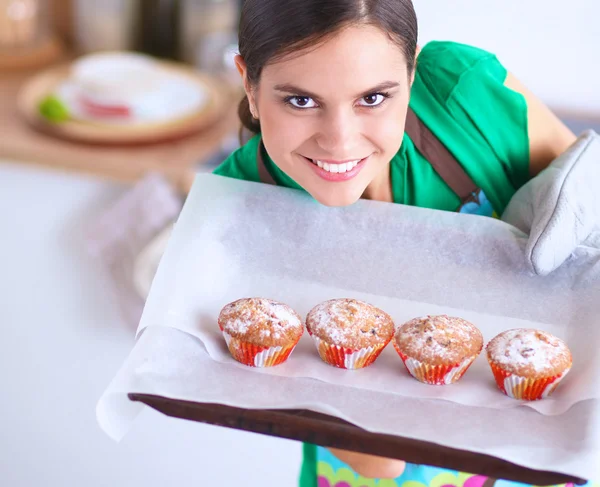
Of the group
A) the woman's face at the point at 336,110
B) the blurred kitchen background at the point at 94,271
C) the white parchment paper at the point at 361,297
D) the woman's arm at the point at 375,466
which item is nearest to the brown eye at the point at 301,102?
the woman's face at the point at 336,110

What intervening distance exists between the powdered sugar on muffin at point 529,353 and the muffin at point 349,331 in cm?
11

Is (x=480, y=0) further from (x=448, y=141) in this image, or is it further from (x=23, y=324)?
(x=23, y=324)

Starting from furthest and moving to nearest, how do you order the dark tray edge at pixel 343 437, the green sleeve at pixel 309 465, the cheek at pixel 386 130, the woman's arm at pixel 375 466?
1. the green sleeve at pixel 309 465
2. the woman's arm at pixel 375 466
3. the cheek at pixel 386 130
4. the dark tray edge at pixel 343 437

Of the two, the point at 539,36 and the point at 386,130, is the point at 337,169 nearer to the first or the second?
the point at 386,130

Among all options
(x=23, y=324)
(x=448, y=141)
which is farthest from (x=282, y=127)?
(x=23, y=324)

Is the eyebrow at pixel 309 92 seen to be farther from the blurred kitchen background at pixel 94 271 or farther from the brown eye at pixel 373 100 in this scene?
the blurred kitchen background at pixel 94 271

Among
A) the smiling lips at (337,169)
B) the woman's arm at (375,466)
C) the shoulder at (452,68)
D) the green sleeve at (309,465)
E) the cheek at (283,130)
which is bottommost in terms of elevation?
the green sleeve at (309,465)

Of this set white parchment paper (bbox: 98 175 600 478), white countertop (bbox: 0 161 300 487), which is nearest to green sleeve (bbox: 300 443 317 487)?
white parchment paper (bbox: 98 175 600 478)

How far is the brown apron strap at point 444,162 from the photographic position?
36.8 inches

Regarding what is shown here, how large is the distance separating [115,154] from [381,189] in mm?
1083

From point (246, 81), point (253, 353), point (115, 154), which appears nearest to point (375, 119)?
point (246, 81)

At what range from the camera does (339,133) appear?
30.0 inches

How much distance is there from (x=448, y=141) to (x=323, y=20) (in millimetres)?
274

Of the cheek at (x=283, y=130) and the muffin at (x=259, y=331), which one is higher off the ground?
the cheek at (x=283, y=130)
